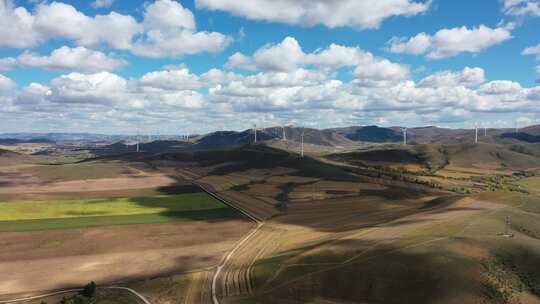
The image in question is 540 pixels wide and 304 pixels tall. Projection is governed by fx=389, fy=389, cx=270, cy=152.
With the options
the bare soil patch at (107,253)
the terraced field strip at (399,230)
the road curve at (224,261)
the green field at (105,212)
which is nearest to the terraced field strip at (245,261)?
the road curve at (224,261)

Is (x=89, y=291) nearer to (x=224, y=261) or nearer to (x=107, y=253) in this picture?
(x=107, y=253)

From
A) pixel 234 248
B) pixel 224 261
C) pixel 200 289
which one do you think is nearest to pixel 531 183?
pixel 234 248

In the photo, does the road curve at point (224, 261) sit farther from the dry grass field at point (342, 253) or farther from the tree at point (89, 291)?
the tree at point (89, 291)

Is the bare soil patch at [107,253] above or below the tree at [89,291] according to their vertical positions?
below

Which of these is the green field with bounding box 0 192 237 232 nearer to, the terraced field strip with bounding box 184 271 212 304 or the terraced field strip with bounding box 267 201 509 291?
the terraced field strip with bounding box 184 271 212 304

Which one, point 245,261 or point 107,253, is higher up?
point 245,261

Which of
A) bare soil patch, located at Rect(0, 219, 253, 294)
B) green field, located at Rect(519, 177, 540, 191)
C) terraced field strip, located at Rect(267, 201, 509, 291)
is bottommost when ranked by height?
bare soil patch, located at Rect(0, 219, 253, 294)

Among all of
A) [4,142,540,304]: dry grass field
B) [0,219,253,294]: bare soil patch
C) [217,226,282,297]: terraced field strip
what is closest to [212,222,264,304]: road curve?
[4,142,540,304]: dry grass field

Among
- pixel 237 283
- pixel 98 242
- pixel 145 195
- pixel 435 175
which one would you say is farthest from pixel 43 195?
pixel 435 175

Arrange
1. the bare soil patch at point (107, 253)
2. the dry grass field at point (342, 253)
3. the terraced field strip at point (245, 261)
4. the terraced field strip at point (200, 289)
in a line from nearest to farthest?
the dry grass field at point (342, 253) → the terraced field strip at point (200, 289) → the terraced field strip at point (245, 261) → the bare soil patch at point (107, 253)
